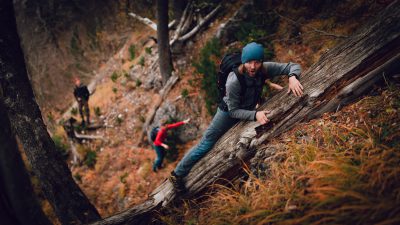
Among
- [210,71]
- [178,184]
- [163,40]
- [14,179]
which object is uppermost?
[163,40]

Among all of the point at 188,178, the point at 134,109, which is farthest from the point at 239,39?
the point at 134,109

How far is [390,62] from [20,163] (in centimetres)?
521

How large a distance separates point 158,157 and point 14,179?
3.65 m

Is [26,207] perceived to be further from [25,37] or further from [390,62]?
[25,37]

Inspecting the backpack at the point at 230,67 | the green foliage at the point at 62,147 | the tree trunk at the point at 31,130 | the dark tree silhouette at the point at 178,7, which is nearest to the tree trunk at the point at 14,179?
the tree trunk at the point at 31,130

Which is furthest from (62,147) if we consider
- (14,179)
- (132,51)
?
(14,179)

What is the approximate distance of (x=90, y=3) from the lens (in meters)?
15.5

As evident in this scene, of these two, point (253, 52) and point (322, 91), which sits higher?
point (253, 52)

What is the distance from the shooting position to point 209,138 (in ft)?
13.2

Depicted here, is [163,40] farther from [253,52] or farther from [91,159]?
[253,52]

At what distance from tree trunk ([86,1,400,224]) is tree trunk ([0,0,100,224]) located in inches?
62.5

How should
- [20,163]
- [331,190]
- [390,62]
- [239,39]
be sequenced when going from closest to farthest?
[331,190]
[390,62]
[20,163]
[239,39]

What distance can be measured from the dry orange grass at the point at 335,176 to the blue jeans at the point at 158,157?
147 inches

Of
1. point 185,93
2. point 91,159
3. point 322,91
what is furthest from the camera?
point 91,159
